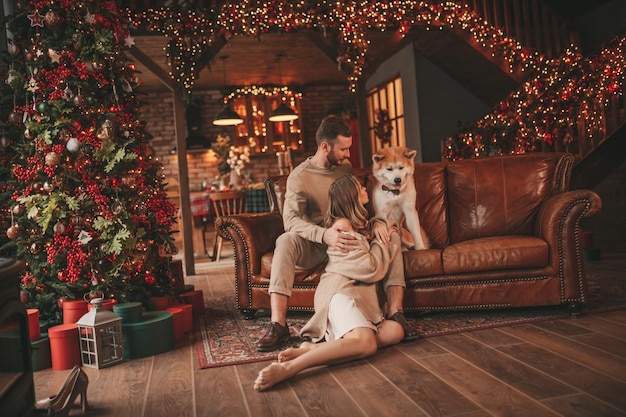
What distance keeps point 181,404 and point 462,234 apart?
7.58 feet

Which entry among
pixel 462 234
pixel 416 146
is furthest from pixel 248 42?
pixel 462 234

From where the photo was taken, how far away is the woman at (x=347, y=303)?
8.61 feet

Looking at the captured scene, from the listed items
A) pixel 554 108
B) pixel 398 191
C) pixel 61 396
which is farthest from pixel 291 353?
pixel 554 108

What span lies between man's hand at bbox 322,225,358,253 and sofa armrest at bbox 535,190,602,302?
4.01ft

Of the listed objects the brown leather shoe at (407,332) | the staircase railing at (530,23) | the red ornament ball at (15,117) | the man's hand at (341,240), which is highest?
the staircase railing at (530,23)

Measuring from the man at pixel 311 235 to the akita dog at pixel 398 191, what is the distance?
23cm

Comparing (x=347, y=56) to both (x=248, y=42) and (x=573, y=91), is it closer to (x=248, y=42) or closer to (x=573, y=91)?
(x=248, y=42)

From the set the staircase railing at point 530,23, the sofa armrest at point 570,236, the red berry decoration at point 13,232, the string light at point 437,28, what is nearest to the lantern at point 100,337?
the red berry decoration at point 13,232

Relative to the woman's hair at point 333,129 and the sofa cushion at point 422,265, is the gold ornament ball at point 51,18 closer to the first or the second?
the woman's hair at point 333,129

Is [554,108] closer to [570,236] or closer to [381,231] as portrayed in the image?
[570,236]

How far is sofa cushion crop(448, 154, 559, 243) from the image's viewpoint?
3.91m

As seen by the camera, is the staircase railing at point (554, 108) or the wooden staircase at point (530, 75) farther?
the wooden staircase at point (530, 75)

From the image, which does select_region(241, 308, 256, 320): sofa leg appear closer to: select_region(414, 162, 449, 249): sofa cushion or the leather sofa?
the leather sofa

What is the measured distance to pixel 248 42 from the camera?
7.54 metres
